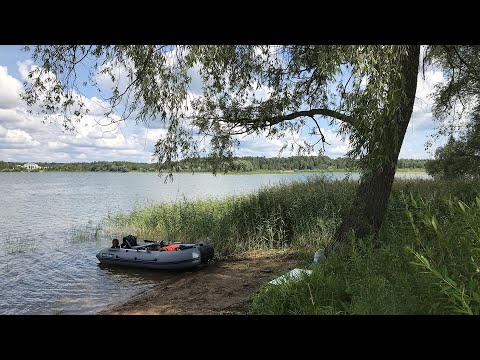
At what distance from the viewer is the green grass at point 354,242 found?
1.79m

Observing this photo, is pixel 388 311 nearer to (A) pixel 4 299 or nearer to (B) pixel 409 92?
(B) pixel 409 92

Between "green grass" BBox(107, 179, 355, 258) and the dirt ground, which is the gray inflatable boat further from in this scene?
"green grass" BBox(107, 179, 355, 258)

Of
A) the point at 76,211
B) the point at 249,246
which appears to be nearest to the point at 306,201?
the point at 249,246

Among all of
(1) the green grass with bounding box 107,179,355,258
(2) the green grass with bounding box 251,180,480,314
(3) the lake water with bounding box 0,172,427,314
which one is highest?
(2) the green grass with bounding box 251,180,480,314

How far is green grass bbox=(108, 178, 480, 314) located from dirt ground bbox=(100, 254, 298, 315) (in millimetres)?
600

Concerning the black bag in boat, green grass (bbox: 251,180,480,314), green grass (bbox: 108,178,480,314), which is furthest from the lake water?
green grass (bbox: 251,180,480,314)

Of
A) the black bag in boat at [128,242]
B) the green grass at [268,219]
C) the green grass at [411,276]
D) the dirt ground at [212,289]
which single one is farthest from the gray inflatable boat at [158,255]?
the green grass at [411,276]

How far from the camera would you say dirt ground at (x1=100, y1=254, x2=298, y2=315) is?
19.3ft

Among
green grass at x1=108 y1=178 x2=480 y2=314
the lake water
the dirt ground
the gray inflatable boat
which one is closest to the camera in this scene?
green grass at x1=108 y1=178 x2=480 y2=314

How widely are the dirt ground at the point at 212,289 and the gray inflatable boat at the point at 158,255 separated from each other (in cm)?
29

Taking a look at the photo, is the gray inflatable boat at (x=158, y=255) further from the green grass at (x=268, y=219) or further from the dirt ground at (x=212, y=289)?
the green grass at (x=268, y=219)

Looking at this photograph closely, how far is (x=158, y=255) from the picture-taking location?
9.55m

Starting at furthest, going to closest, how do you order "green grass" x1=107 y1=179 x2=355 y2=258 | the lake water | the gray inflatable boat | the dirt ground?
"green grass" x1=107 y1=179 x2=355 y2=258 < the gray inflatable boat < the lake water < the dirt ground

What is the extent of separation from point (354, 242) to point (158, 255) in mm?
5770
